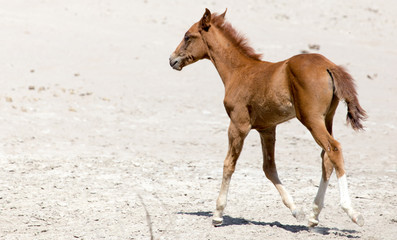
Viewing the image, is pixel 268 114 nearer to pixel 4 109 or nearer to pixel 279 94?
pixel 279 94

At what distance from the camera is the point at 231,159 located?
23.5 feet

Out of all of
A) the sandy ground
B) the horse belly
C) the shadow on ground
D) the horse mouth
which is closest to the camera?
the horse belly

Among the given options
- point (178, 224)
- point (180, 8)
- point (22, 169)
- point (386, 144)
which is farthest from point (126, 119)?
point (180, 8)

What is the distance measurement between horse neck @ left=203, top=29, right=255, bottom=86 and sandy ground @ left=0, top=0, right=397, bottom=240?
1765 millimetres

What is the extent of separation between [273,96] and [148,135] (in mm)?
6612

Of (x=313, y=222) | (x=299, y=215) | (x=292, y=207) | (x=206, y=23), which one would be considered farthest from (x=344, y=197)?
(x=206, y=23)

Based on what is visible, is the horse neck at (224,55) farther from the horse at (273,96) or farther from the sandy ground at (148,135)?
the sandy ground at (148,135)

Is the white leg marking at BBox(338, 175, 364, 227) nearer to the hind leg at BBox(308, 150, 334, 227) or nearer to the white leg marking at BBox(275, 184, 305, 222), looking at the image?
the hind leg at BBox(308, 150, 334, 227)

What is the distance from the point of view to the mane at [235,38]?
7.66m

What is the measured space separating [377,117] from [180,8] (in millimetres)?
14111

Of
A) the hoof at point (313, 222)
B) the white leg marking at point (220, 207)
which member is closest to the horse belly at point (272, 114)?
the white leg marking at point (220, 207)

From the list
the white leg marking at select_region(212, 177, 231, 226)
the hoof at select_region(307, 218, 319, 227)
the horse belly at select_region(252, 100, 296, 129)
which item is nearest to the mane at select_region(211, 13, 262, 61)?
the horse belly at select_region(252, 100, 296, 129)

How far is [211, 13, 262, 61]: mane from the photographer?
302 inches

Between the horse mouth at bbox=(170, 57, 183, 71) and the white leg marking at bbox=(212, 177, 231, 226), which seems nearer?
the white leg marking at bbox=(212, 177, 231, 226)
